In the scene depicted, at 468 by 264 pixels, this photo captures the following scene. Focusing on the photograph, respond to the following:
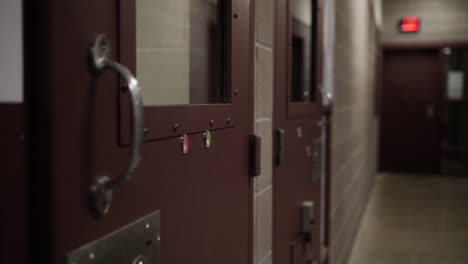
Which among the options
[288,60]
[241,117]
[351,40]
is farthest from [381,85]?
[241,117]

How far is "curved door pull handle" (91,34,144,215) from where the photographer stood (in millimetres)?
639

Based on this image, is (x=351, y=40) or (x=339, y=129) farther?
(x=351, y=40)

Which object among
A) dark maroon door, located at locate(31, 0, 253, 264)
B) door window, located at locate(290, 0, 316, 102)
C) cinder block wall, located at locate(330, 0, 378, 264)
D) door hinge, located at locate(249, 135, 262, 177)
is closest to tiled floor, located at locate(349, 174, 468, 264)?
cinder block wall, located at locate(330, 0, 378, 264)

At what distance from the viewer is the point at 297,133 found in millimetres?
2016

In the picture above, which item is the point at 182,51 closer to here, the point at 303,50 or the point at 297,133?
the point at 297,133

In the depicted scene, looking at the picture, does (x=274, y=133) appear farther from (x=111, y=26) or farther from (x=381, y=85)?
(x=381, y=85)

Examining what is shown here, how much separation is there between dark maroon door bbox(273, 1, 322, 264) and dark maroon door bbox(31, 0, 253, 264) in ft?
1.21

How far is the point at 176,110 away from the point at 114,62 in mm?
249

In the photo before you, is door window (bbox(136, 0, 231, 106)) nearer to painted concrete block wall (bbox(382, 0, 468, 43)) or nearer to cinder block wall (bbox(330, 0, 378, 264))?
cinder block wall (bbox(330, 0, 378, 264))

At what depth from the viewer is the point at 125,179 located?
0.66 m

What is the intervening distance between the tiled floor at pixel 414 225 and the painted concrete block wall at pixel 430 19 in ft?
8.04

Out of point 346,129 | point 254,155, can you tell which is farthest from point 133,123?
point 346,129

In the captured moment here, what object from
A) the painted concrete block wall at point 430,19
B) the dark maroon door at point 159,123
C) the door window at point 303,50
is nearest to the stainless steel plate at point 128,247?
the dark maroon door at point 159,123

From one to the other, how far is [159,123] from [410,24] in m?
8.29
